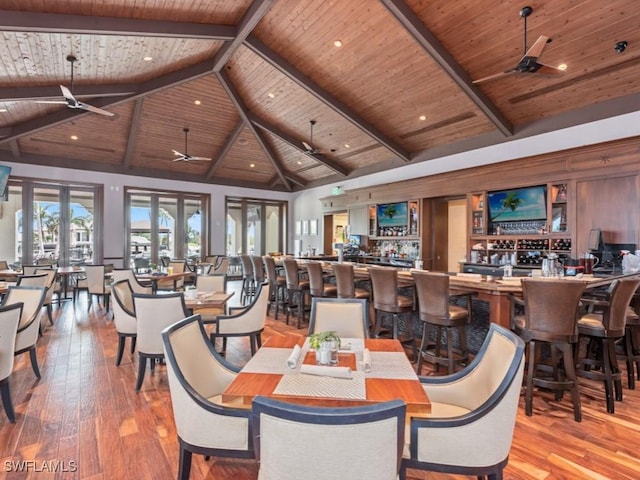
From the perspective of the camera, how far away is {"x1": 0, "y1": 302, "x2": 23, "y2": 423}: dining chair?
2691 millimetres

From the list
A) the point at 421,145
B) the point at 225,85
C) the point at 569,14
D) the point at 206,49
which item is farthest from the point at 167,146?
the point at 569,14

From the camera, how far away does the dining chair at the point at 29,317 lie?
3268 mm

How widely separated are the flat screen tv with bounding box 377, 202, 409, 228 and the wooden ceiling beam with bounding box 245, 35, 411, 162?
1.20 m

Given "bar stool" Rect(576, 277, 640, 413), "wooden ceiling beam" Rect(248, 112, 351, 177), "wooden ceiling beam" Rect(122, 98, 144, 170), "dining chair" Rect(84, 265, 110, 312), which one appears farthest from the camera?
"wooden ceiling beam" Rect(248, 112, 351, 177)

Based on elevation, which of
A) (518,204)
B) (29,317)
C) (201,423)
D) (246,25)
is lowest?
(201,423)

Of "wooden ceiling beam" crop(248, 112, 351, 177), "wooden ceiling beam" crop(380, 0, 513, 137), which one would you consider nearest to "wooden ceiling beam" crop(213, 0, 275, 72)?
"wooden ceiling beam" crop(380, 0, 513, 137)

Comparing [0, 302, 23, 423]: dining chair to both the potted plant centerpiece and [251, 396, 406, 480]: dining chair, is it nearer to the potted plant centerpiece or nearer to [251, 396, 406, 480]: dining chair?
the potted plant centerpiece

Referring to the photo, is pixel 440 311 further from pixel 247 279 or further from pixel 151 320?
pixel 247 279

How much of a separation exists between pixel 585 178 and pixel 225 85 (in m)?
6.87

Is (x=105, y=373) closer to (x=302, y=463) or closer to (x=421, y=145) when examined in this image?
(x=302, y=463)

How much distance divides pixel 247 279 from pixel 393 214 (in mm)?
4078

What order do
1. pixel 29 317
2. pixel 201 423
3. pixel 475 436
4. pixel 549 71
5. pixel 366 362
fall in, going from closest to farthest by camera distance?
pixel 475 436 → pixel 201 423 → pixel 366 362 → pixel 29 317 → pixel 549 71

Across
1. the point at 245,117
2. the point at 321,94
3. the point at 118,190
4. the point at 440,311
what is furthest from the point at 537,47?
the point at 118,190

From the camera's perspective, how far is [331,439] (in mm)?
983
